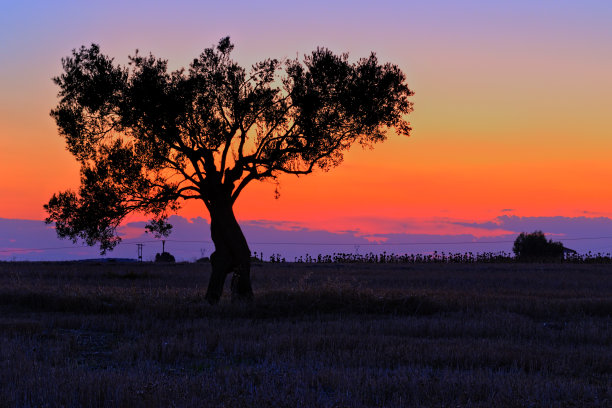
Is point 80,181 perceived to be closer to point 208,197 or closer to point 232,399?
point 208,197

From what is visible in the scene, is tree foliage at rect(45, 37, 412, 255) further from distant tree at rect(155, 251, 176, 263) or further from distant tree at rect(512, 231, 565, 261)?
distant tree at rect(512, 231, 565, 261)

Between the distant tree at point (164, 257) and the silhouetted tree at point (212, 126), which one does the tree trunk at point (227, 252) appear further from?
the distant tree at point (164, 257)

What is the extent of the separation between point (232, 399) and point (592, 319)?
1699 cm

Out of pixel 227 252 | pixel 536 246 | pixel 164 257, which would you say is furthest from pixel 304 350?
pixel 536 246

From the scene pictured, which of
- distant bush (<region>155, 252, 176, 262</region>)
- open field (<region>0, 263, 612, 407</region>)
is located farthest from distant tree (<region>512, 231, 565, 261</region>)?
open field (<region>0, 263, 612, 407</region>)

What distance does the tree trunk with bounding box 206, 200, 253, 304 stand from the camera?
28.6 m

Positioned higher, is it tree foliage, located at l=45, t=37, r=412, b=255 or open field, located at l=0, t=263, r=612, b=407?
tree foliage, located at l=45, t=37, r=412, b=255

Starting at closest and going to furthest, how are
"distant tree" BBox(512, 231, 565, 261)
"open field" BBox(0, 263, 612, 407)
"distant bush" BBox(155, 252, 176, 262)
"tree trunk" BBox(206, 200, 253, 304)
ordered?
"open field" BBox(0, 263, 612, 407), "tree trunk" BBox(206, 200, 253, 304), "distant bush" BBox(155, 252, 176, 262), "distant tree" BBox(512, 231, 565, 261)

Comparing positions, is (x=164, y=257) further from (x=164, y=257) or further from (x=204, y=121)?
(x=204, y=121)

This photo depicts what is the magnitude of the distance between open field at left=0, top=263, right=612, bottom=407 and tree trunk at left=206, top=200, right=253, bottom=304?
1.65 meters

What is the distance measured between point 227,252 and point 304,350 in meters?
13.8

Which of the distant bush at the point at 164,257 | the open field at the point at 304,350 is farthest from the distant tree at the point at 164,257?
the open field at the point at 304,350

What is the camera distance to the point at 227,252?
29234mm

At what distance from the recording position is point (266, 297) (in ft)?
86.3
